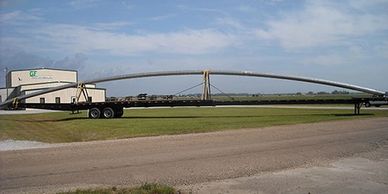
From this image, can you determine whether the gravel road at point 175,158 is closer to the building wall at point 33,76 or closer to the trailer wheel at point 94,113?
the trailer wheel at point 94,113

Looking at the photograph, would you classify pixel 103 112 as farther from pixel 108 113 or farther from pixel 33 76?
pixel 33 76

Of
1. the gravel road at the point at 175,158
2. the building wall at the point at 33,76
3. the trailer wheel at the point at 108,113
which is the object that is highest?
the building wall at the point at 33,76

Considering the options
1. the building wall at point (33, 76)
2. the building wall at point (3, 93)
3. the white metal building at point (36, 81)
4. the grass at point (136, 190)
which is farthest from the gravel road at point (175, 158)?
the building wall at point (33, 76)

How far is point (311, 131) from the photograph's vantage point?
23172 millimetres

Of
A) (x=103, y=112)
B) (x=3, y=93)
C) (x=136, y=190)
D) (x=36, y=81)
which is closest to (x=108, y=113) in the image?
(x=103, y=112)

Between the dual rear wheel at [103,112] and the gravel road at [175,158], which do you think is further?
the dual rear wheel at [103,112]

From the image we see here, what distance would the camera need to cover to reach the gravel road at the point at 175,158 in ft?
37.4

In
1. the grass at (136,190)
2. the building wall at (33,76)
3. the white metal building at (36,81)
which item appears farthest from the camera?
the building wall at (33,76)

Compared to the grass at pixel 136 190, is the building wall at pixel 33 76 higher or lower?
higher

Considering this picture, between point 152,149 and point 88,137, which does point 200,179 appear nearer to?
point 152,149

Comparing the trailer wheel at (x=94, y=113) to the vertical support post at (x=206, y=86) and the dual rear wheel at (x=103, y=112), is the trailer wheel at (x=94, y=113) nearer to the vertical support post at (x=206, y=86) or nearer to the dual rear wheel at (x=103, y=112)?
the dual rear wheel at (x=103, y=112)

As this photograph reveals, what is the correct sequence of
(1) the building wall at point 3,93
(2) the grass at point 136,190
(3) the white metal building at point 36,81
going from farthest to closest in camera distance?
(1) the building wall at point 3,93
(3) the white metal building at point 36,81
(2) the grass at point 136,190

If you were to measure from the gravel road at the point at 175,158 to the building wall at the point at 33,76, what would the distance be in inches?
2658

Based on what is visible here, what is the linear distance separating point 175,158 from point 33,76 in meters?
74.6
